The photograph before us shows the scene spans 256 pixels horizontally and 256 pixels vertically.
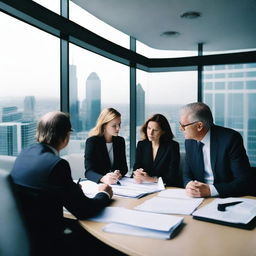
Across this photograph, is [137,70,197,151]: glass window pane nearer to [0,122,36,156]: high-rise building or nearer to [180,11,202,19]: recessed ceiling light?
[180,11,202,19]: recessed ceiling light

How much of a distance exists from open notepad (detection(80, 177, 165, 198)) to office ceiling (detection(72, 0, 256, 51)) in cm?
200

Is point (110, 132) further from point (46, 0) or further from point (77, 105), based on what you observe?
point (46, 0)

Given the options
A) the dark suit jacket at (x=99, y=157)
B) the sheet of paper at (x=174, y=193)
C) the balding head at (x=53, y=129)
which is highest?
the balding head at (x=53, y=129)

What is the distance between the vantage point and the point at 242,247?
1206 mm

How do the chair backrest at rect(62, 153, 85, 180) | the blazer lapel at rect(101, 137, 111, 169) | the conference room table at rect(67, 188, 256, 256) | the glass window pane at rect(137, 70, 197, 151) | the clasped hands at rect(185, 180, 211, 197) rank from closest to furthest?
the conference room table at rect(67, 188, 256, 256)
the clasped hands at rect(185, 180, 211, 197)
the blazer lapel at rect(101, 137, 111, 169)
the chair backrest at rect(62, 153, 85, 180)
the glass window pane at rect(137, 70, 197, 151)

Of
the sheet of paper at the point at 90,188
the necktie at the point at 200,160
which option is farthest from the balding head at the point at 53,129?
the necktie at the point at 200,160

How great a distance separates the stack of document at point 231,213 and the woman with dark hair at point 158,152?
3.94 ft

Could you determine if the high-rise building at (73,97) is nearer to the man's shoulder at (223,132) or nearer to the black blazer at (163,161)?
the black blazer at (163,161)

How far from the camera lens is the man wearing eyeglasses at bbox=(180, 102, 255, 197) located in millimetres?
2186

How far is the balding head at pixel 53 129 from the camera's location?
168 cm

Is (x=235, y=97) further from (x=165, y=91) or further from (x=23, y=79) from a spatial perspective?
(x=23, y=79)

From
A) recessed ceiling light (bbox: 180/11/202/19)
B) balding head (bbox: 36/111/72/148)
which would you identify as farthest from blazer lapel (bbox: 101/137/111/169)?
recessed ceiling light (bbox: 180/11/202/19)

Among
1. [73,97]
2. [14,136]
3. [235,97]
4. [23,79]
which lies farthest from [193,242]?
[235,97]

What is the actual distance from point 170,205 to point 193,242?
0.51 m
